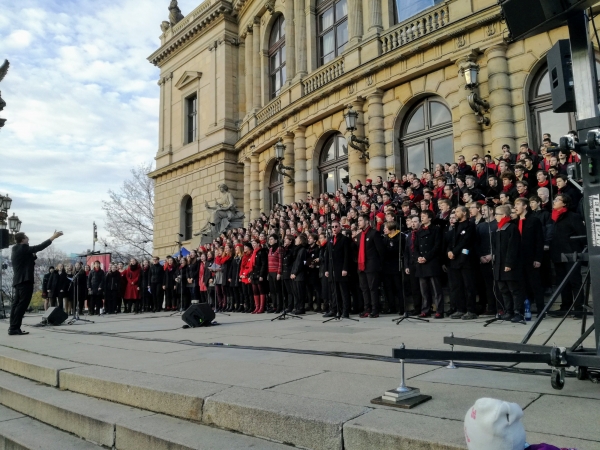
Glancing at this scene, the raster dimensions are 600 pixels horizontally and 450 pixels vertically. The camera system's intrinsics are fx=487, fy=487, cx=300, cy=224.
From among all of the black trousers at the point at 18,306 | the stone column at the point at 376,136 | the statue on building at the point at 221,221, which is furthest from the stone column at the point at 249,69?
the black trousers at the point at 18,306

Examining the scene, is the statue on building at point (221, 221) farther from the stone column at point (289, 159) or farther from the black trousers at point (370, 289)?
the black trousers at point (370, 289)

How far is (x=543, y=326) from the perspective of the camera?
714 cm

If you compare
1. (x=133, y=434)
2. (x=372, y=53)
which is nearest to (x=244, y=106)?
(x=372, y=53)

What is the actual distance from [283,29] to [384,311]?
69.2 feet

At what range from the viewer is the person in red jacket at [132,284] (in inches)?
792

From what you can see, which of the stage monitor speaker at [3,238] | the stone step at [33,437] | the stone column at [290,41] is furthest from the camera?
the stone column at [290,41]

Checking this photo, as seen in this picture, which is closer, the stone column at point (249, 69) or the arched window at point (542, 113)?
the arched window at point (542, 113)

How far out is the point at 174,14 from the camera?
37.6m

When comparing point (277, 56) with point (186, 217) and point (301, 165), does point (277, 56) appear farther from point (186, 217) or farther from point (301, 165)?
point (186, 217)

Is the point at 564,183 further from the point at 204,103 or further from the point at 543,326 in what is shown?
the point at 204,103

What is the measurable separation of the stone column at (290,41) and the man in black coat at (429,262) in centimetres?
1737

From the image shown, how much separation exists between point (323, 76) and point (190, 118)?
634 inches

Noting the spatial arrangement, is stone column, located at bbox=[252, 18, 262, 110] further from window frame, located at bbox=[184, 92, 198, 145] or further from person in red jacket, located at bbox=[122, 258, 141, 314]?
person in red jacket, located at bbox=[122, 258, 141, 314]

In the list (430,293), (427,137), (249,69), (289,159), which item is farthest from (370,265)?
(249,69)
